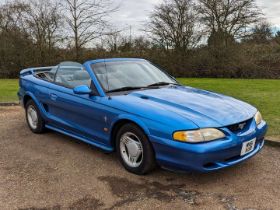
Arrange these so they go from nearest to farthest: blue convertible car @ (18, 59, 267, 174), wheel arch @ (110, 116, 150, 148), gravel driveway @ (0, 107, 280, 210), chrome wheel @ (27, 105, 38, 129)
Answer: gravel driveway @ (0, 107, 280, 210) < blue convertible car @ (18, 59, 267, 174) < wheel arch @ (110, 116, 150, 148) < chrome wheel @ (27, 105, 38, 129)

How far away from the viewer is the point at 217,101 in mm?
4355

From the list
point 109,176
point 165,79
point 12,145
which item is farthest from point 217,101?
point 12,145

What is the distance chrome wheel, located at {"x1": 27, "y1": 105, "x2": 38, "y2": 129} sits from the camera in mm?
6156

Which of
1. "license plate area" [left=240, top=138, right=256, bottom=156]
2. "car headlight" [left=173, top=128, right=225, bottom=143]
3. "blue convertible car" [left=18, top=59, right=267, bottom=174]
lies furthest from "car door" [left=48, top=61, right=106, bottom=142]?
"license plate area" [left=240, top=138, right=256, bottom=156]

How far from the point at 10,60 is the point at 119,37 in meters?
7.21

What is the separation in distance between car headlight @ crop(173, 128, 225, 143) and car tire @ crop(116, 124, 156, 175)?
46 cm

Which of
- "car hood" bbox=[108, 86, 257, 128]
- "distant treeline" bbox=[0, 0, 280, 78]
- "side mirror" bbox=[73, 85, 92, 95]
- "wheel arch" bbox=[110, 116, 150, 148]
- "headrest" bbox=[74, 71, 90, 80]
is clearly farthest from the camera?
"distant treeline" bbox=[0, 0, 280, 78]

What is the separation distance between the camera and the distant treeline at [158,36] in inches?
806

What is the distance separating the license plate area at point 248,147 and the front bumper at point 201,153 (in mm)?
48

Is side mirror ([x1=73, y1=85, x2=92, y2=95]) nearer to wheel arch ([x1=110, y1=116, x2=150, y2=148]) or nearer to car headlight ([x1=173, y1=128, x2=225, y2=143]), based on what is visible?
wheel arch ([x1=110, y1=116, x2=150, y2=148])

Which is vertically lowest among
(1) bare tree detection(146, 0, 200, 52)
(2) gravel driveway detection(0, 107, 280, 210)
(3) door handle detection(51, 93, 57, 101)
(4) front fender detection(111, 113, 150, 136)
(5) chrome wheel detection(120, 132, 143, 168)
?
(2) gravel driveway detection(0, 107, 280, 210)

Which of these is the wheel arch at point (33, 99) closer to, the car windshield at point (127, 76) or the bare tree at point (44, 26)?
the car windshield at point (127, 76)

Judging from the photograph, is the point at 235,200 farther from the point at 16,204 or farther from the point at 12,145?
the point at 12,145

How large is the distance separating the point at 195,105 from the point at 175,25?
18.0 meters
